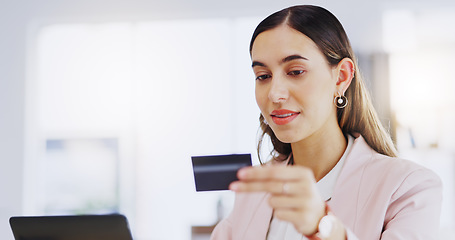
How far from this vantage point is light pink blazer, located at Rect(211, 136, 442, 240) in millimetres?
1145

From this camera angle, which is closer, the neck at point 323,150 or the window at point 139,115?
the neck at point 323,150

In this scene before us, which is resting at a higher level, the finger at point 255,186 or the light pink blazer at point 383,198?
the finger at point 255,186

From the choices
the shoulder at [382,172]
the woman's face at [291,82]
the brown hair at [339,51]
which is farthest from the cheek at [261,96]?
the shoulder at [382,172]

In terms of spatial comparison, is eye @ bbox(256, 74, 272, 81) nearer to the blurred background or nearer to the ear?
the ear

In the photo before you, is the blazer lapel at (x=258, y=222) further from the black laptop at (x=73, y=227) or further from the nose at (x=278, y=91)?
the black laptop at (x=73, y=227)

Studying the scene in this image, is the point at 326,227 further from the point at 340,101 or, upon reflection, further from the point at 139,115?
the point at 139,115

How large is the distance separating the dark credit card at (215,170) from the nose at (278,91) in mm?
251

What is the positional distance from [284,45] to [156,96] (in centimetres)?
311

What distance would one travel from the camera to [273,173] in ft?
2.44

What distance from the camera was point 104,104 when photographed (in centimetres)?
441

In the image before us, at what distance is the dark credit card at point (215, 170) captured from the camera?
3.53ft

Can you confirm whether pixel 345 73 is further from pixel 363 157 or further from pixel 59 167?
pixel 59 167

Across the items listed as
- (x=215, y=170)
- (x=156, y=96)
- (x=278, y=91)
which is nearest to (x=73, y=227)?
(x=215, y=170)

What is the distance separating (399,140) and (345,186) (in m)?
2.98
